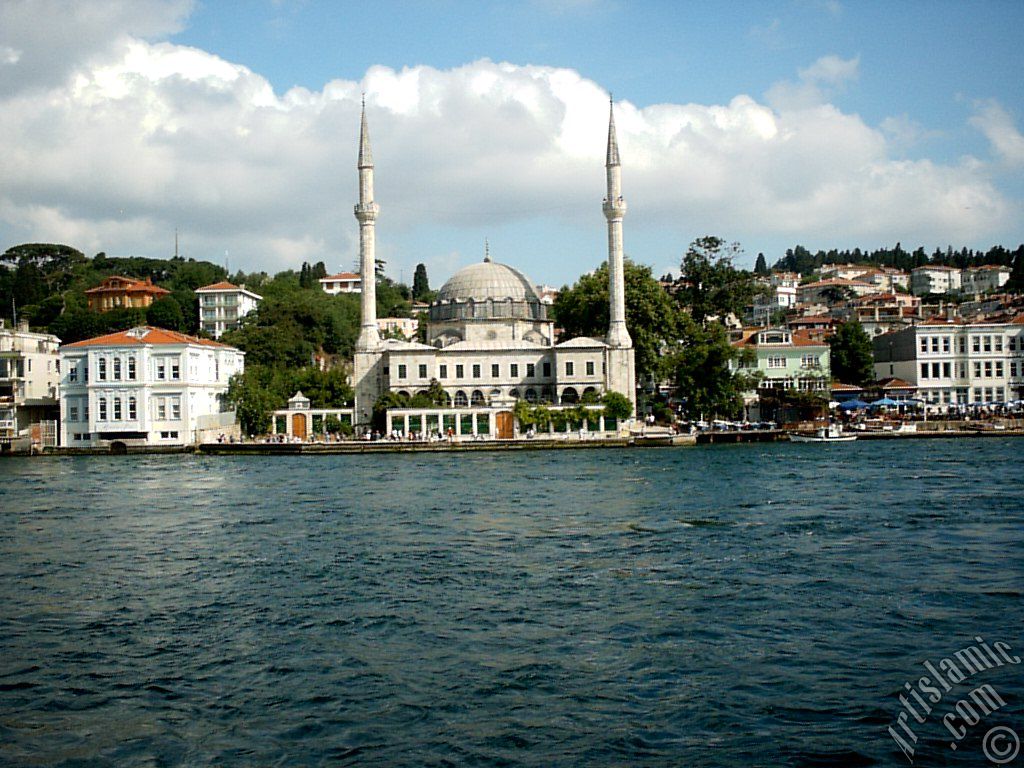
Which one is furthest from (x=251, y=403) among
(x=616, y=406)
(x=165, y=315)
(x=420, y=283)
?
(x=420, y=283)

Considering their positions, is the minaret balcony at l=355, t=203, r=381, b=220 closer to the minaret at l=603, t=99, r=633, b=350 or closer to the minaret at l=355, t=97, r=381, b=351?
the minaret at l=355, t=97, r=381, b=351

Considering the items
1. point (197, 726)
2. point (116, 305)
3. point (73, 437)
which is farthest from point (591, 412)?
point (116, 305)

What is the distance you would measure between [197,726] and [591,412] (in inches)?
1630

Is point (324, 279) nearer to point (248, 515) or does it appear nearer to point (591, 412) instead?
point (591, 412)

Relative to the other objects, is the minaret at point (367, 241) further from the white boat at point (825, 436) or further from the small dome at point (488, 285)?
the white boat at point (825, 436)

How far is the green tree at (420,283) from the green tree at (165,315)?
34824 millimetres

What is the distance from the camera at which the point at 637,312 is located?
57531mm

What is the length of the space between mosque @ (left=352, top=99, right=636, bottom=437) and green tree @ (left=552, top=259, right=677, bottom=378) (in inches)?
53.4

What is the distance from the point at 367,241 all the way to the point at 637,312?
1495cm

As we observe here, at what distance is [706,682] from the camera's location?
10.1 m

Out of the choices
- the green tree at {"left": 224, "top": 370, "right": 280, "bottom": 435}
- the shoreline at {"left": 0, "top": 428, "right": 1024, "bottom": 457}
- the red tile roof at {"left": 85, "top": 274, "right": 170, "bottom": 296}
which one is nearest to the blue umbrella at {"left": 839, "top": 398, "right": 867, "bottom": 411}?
the shoreline at {"left": 0, "top": 428, "right": 1024, "bottom": 457}

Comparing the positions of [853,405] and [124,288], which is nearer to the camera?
[853,405]
